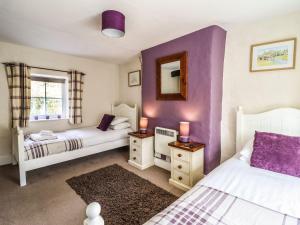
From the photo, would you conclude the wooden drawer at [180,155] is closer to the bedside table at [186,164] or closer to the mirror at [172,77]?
the bedside table at [186,164]

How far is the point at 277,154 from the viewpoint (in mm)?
1518

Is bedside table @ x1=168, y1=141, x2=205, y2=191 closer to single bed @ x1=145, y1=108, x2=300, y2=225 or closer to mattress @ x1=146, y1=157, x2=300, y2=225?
single bed @ x1=145, y1=108, x2=300, y2=225

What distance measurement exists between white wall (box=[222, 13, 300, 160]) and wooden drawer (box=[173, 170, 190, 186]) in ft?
2.29

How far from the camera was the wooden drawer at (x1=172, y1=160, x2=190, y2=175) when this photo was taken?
2090 millimetres

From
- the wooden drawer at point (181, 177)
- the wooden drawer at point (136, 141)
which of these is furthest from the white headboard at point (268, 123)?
the wooden drawer at point (136, 141)

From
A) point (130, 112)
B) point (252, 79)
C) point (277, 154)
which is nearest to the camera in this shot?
point (277, 154)

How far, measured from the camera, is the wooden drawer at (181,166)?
6.86 ft

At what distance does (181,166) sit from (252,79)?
146 cm

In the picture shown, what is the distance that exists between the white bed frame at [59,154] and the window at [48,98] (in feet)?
2.42

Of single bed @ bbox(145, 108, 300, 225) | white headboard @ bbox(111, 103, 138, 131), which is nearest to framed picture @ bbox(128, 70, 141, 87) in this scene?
white headboard @ bbox(111, 103, 138, 131)

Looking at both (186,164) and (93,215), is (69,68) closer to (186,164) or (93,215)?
(186,164)

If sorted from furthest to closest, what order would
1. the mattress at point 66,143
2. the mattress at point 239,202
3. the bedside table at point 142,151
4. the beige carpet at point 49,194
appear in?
1. the bedside table at point 142,151
2. the mattress at point 66,143
3. the beige carpet at point 49,194
4. the mattress at point 239,202

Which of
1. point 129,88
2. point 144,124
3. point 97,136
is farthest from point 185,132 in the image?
point 129,88

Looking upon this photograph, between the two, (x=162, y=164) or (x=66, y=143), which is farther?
(x=162, y=164)
